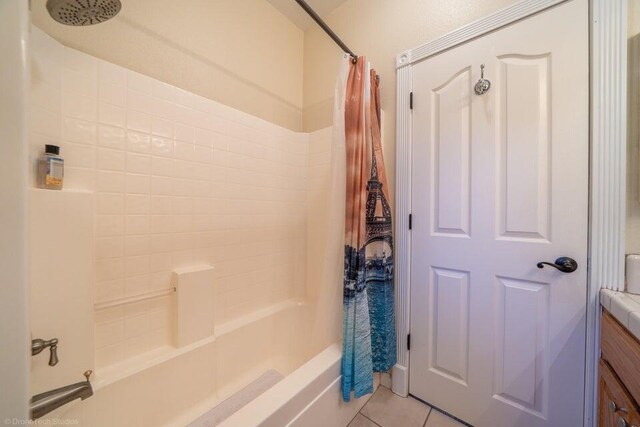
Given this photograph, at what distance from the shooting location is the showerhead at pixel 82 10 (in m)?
0.69

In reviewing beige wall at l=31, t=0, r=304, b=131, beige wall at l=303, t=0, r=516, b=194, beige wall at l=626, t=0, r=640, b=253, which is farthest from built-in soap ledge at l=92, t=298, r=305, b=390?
beige wall at l=626, t=0, r=640, b=253

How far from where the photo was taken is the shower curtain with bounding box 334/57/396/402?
111 centimetres

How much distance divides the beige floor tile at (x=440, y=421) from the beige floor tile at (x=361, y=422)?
0.86ft

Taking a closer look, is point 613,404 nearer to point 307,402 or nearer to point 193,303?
point 307,402

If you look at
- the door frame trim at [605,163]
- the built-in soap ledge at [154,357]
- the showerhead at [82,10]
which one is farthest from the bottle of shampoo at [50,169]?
the door frame trim at [605,163]

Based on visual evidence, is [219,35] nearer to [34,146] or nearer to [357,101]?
[357,101]

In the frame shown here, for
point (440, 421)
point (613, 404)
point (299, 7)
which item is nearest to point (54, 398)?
point (440, 421)

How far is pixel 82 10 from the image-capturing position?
28.4 inches

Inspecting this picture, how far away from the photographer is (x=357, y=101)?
1184 millimetres

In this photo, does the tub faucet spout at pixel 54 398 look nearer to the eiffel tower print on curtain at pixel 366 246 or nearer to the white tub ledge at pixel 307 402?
the white tub ledge at pixel 307 402

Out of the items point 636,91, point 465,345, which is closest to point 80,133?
point 465,345

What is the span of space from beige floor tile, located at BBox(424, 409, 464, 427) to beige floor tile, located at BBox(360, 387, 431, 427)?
0.9 inches

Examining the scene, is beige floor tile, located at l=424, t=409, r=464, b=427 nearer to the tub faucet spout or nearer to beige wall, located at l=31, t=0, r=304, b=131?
the tub faucet spout

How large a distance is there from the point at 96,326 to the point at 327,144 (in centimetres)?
156
